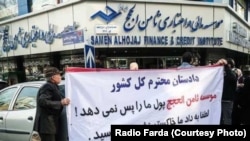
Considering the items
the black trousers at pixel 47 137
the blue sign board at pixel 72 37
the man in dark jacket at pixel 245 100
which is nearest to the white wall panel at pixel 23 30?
the blue sign board at pixel 72 37

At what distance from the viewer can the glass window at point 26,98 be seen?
696 cm

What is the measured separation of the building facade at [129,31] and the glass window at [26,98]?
19.5 feet

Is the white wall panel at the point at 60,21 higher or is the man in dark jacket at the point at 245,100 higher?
the white wall panel at the point at 60,21

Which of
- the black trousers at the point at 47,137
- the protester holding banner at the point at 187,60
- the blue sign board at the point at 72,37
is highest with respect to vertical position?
the blue sign board at the point at 72,37

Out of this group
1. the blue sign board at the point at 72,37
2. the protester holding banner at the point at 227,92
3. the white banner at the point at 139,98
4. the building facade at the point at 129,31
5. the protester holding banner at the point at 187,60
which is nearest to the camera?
the white banner at the point at 139,98

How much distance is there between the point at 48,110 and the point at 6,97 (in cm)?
214

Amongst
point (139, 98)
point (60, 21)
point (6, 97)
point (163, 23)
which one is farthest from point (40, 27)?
point (139, 98)

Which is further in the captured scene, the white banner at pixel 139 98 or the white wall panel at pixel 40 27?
the white wall panel at pixel 40 27

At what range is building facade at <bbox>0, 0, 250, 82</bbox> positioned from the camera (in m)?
14.3

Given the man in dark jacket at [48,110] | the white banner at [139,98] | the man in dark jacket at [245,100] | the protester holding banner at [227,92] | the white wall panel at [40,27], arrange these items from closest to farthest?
the white banner at [139,98] < the man in dark jacket at [48,110] < the protester holding banner at [227,92] < the man in dark jacket at [245,100] < the white wall panel at [40,27]

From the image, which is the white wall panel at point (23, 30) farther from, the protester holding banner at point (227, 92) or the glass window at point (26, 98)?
the protester holding banner at point (227, 92)

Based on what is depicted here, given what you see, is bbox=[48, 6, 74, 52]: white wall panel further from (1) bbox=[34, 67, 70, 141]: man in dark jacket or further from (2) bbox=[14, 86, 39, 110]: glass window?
(1) bbox=[34, 67, 70, 141]: man in dark jacket

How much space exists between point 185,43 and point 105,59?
10.3 feet

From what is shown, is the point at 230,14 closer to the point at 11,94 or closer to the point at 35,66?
the point at 35,66
